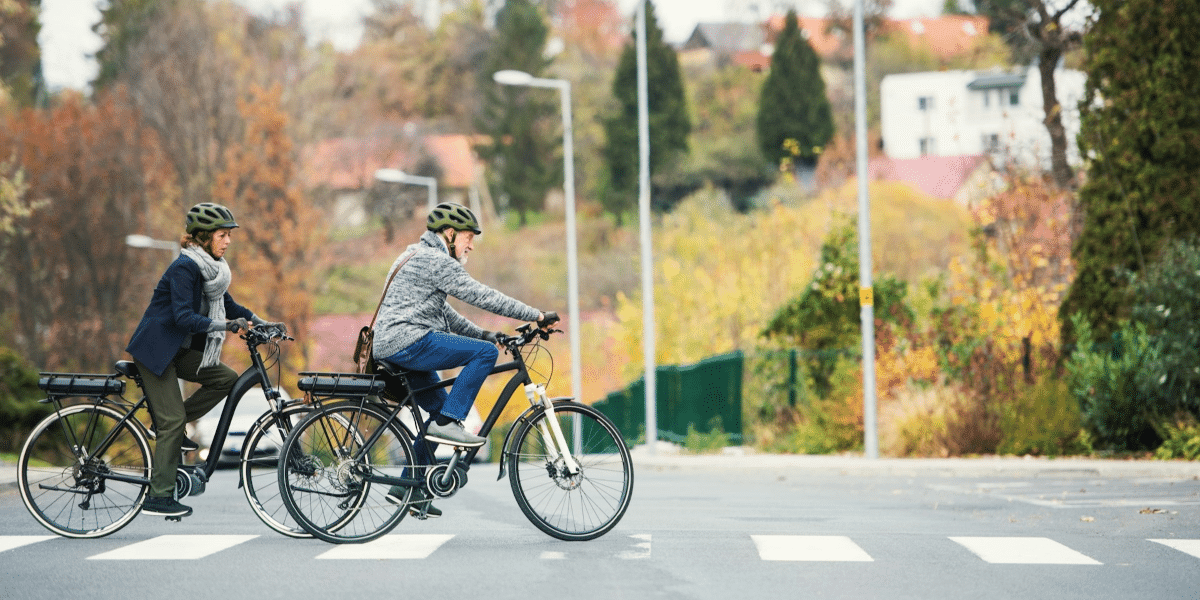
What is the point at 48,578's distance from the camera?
291 inches

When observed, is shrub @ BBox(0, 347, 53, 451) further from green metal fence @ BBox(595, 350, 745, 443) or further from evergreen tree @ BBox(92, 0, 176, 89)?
evergreen tree @ BBox(92, 0, 176, 89)

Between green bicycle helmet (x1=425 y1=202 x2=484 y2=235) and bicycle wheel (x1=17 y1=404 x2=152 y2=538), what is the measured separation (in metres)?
2.06

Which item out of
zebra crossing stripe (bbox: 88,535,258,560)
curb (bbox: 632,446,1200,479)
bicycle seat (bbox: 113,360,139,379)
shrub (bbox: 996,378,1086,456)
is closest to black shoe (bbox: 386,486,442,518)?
zebra crossing stripe (bbox: 88,535,258,560)

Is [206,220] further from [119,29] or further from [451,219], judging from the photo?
[119,29]

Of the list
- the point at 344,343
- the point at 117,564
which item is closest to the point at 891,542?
the point at 117,564

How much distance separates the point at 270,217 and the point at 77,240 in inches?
214

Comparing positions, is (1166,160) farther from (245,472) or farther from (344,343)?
(344,343)

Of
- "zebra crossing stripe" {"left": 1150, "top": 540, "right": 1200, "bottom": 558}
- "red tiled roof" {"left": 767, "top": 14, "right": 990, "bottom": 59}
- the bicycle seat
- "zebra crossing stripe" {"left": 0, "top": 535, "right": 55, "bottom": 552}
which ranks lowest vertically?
"zebra crossing stripe" {"left": 1150, "top": 540, "right": 1200, "bottom": 558}

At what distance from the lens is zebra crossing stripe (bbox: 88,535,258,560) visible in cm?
815

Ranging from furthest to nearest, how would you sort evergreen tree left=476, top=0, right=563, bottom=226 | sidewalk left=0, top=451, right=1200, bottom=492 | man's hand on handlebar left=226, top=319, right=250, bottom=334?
evergreen tree left=476, top=0, right=563, bottom=226, sidewalk left=0, top=451, right=1200, bottom=492, man's hand on handlebar left=226, top=319, right=250, bottom=334

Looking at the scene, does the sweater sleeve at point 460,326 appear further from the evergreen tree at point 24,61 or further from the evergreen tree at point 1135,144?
the evergreen tree at point 24,61

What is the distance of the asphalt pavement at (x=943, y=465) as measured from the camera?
15.9 metres

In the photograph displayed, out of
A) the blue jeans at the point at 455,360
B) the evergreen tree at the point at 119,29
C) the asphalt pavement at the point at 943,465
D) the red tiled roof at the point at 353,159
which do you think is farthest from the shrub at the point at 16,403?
the evergreen tree at the point at 119,29

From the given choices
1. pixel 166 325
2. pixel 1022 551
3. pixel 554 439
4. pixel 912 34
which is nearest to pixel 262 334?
pixel 166 325
